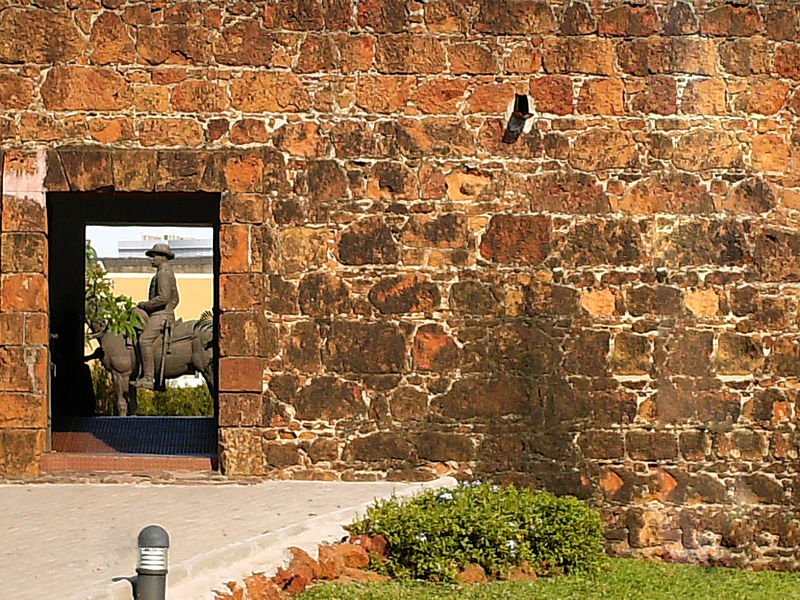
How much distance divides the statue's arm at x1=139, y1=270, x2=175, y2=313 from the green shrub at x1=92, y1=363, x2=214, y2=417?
3.47 ft

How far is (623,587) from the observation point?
793 cm

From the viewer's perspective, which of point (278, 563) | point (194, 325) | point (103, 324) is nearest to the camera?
point (278, 563)

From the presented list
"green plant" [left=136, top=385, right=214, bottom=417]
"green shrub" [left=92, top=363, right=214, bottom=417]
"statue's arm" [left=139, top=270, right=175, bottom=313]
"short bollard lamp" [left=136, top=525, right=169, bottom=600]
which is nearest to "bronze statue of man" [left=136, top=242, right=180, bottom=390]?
"statue's arm" [left=139, top=270, right=175, bottom=313]

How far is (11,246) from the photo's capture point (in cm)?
910

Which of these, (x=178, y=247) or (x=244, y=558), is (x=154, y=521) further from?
(x=178, y=247)

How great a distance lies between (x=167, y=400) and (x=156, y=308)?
2.39 metres

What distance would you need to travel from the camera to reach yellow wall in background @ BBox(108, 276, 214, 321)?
→ 952 inches

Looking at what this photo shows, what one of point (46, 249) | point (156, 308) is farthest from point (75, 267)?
point (46, 249)

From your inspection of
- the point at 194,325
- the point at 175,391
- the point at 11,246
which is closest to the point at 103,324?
the point at 194,325

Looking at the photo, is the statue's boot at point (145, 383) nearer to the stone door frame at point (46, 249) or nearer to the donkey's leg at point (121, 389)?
the donkey's leg at point (121, 389)

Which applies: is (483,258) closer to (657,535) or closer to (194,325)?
(657,535)

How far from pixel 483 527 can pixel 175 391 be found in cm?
1050

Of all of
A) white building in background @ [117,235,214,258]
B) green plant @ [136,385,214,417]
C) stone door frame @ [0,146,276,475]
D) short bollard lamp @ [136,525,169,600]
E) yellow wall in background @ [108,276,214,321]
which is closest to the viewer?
short bollard lamp @ [136,525,169,600]

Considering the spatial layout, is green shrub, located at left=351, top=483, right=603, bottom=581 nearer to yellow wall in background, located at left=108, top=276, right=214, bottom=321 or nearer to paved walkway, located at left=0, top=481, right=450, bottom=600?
paved walkway, located at left=0, top=481, right=450, bottom=600
